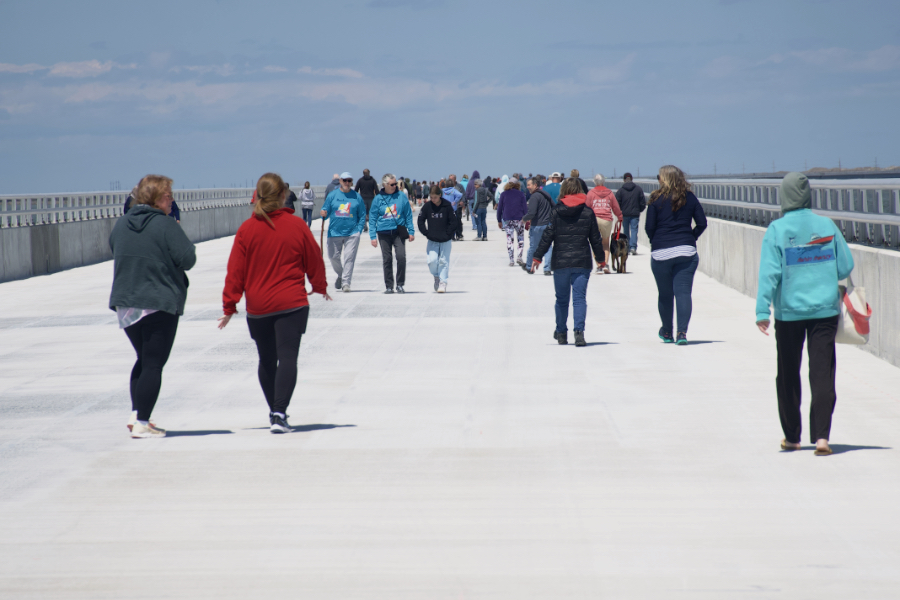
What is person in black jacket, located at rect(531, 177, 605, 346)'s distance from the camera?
12.0m

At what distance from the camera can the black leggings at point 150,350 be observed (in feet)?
24.1

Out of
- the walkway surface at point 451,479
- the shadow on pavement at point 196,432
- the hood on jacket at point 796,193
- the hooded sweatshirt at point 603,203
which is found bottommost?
the walkway surface at point 451,479

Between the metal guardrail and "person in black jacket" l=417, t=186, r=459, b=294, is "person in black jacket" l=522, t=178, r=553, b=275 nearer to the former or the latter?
"person in black jacket" l=417, t=186, r=459, b=294

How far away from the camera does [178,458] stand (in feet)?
22.9

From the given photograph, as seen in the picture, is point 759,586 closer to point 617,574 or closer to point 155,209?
point 617,574

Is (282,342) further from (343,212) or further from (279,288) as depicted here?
(343,212)

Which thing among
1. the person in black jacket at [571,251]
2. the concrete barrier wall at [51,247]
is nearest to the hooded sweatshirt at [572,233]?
the person in black jacket at [571,251]

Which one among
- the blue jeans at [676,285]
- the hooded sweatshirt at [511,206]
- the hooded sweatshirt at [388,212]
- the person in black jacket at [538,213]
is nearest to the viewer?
the blue jeans at [676,285]

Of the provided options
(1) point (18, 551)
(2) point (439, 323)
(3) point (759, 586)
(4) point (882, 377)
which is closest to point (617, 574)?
(3) point (759, 586)

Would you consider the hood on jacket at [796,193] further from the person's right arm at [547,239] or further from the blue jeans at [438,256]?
the blue jeans at [438,256]

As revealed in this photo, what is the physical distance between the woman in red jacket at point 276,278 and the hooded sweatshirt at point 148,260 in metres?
0.36

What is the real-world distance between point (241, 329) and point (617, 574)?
981 centimetres

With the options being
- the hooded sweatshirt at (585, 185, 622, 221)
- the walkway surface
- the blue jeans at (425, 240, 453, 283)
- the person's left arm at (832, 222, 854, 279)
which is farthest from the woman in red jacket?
the hooded sweatshirt at (585, 185, 622, 221)

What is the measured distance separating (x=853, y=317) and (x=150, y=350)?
4.32 metres
